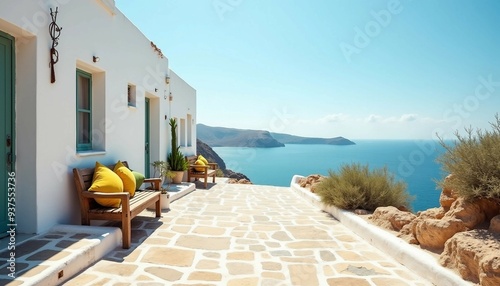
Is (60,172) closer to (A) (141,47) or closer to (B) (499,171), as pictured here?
(A) (141,47)

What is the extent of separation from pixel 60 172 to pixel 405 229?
4.70 meters

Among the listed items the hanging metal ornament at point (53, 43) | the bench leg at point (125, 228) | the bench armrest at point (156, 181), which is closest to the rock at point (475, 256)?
the bench leg at point (125, 228)

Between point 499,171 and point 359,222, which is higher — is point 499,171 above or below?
above

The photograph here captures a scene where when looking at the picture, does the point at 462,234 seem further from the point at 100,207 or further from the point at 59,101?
the point at 59,101

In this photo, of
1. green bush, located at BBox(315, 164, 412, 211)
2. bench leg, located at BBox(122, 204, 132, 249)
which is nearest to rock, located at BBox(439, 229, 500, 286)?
green bush, located at BBox(315, 164, 412, 211)

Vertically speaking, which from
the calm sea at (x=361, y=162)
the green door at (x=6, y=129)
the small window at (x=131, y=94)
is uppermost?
the small window at (x=131, y=94)

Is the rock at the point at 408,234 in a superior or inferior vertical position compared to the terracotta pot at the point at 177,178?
inferior

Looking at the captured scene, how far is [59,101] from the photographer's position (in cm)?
385

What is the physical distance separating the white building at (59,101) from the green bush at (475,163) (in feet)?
16.1

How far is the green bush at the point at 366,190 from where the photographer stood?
5449 millimetres

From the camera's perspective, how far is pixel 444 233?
3236 millimetres

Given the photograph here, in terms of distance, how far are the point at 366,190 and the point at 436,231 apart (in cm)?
229

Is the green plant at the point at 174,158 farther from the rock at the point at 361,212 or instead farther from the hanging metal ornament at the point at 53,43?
the rock at the point at 361,212

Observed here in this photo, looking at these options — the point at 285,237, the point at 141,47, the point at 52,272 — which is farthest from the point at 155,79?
the point at 52,272
